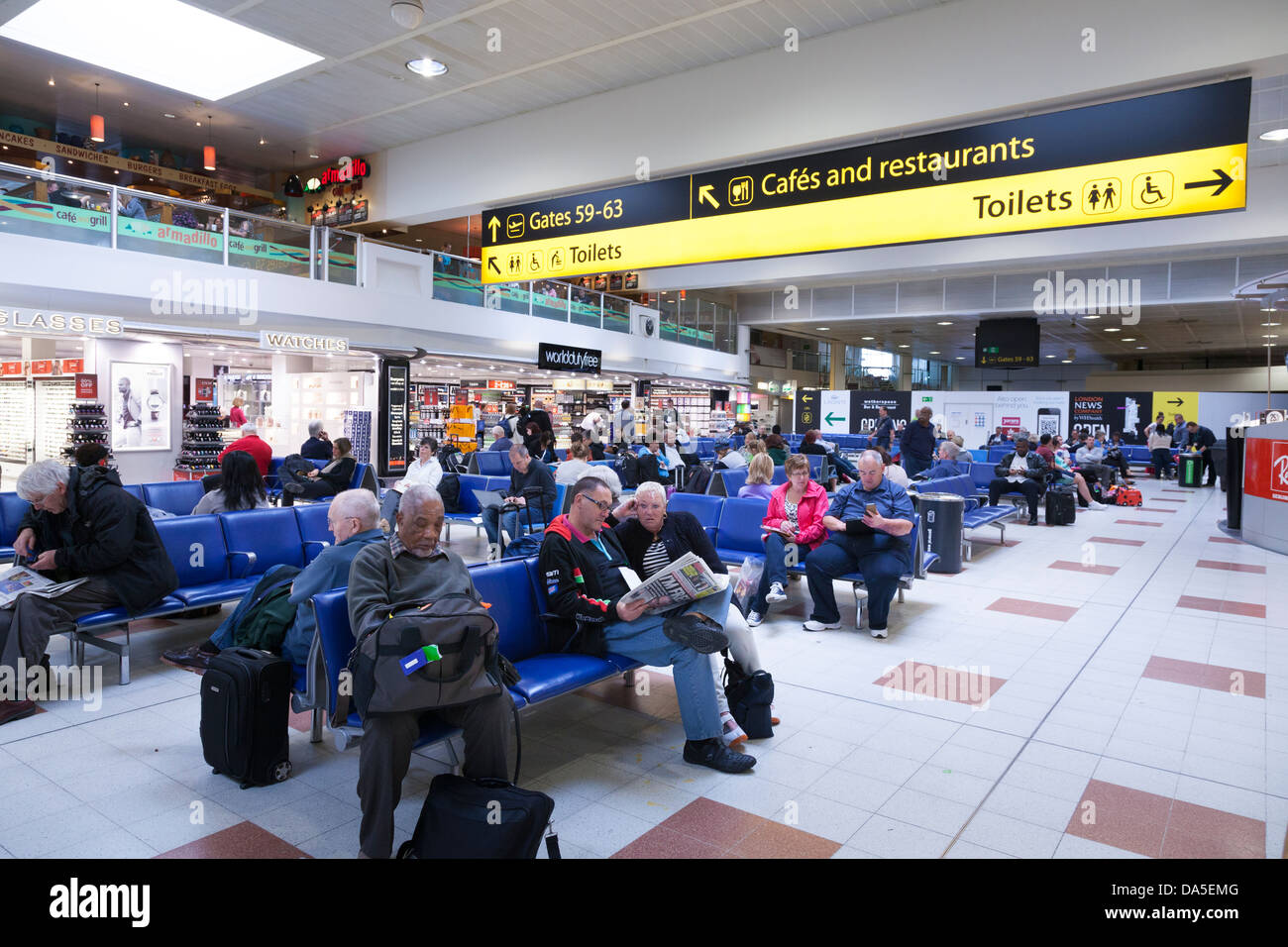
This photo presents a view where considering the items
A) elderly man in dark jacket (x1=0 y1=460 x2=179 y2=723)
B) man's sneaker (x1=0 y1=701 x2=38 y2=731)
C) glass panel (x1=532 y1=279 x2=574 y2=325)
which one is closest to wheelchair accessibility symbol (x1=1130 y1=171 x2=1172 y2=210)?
elderly man in dark jacket (x1=0 y1=460 x2=179 y2=723)

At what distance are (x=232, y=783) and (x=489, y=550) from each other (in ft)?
18.9

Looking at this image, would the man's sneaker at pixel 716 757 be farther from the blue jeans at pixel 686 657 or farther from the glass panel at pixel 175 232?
the glass panel at pixel 175 232

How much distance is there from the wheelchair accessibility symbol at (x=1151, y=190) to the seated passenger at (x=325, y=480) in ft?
24.9

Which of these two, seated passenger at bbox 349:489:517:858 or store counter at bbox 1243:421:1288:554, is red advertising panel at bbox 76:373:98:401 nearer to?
seated passenger at bbox 349:489:517:858

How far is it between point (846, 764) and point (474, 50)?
7047mm

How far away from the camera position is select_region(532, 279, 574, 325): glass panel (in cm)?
1800

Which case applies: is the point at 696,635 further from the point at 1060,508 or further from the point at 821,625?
the point at 1060,508

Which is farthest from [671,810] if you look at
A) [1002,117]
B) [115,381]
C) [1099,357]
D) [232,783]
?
[1099,357]

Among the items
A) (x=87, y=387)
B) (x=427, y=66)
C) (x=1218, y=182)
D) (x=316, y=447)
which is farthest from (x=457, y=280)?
(x=1218, y=182)

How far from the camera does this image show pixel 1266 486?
35.0 ft

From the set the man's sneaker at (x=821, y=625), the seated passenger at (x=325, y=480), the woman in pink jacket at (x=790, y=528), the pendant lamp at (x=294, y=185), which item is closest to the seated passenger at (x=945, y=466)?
the woman in pink jacket at (x=790, y=528)

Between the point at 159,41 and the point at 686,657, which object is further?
the point at 159,41

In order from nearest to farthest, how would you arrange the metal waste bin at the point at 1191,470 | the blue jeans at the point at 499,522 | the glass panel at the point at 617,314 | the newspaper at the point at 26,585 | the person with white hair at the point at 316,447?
the newspaper at the point at 26,585 < the blue jeans at the point at 499,522 < the person with white hair at the point at 316,447 < the metal waste bin at the point at 1191,470 < the glass panel at the point at 617,314

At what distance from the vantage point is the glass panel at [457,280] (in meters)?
15.8
